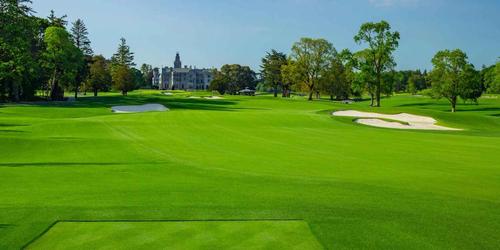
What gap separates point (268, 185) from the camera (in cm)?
1227

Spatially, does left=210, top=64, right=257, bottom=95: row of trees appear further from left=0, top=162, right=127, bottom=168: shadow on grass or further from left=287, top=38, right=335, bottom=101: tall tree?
left=0, top=162, right=127, bottom=168: shadow on grass

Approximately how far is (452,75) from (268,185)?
254 feet

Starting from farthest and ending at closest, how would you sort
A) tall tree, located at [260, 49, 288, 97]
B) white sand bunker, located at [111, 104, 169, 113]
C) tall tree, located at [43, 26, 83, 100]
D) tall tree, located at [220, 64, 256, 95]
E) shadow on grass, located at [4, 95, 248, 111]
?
1. tall tree, located at [220, 64, 256, 95]
2. tall tree, located at [260, 49, 288, 97]
3. tall tree, located at [43, 26, 83, 100]
4. shadow on grass, located at [4, 95, 248, 111]
5. white sand bunker, located at [111, 104, 169, 113]

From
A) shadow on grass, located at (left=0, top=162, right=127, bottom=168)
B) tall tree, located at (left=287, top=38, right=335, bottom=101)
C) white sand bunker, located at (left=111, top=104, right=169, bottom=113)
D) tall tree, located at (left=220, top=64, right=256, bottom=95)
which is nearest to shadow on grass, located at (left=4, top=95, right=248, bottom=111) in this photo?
white sand bunker, located at (left=111, top=104, right=169, bottom=113)

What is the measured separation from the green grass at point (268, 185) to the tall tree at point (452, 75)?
2399 inches

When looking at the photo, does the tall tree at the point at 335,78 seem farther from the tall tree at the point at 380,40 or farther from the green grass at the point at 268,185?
the green grass at the point at 268,185

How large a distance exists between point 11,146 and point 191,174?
11.5 meters

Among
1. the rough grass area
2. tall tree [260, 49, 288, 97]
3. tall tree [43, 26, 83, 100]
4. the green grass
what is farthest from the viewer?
tall tree [260, 49, 288, 97]

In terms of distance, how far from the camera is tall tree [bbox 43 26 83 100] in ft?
247

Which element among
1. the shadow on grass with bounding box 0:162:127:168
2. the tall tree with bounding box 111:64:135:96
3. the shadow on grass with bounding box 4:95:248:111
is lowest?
the shadow on grass with bounding box 0:162:127:168

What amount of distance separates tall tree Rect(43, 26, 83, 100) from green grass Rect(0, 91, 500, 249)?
182 feet

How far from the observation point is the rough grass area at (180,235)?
7207mm

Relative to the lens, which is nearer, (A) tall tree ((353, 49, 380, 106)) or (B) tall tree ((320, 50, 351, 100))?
(A) tall tree ((353, 49, 380, 106))

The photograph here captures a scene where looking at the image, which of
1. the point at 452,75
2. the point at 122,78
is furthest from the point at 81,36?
the point at 452,75
